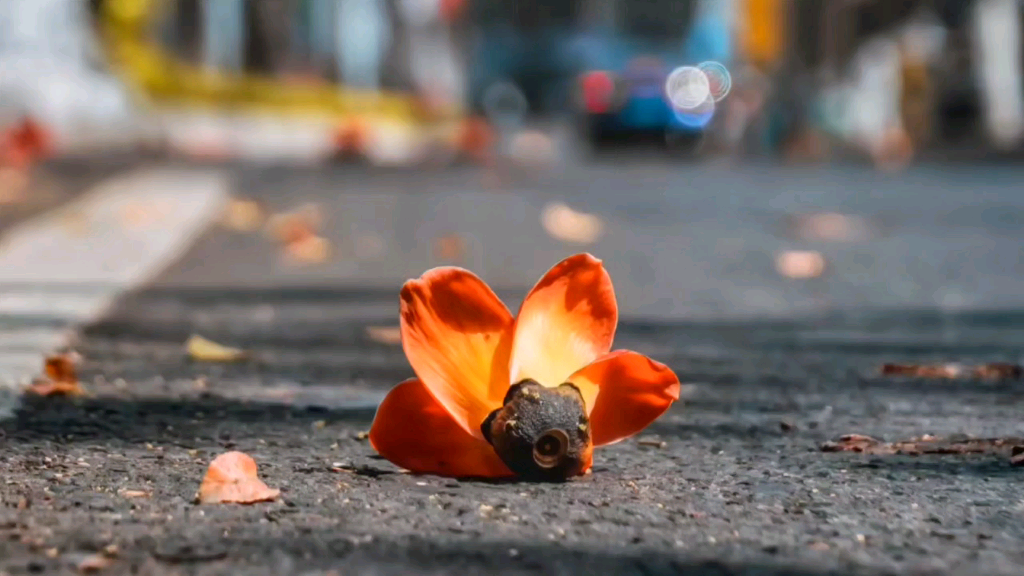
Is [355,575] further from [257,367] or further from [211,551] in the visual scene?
[257,367]

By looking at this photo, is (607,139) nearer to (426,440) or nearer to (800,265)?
(800,265)

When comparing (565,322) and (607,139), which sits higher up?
(565,322)

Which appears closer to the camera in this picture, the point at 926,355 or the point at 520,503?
the point at 520,503

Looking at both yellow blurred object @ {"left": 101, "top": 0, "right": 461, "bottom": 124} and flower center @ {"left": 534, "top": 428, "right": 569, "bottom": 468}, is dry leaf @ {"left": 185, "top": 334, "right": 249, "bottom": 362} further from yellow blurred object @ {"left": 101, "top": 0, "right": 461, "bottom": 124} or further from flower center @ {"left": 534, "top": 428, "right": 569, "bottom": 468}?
yellow blurred object @ {"left": 101, "top": 0, "right": 461, "bottom": 124}

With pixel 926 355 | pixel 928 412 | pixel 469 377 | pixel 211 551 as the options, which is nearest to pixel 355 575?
pixel 211 551

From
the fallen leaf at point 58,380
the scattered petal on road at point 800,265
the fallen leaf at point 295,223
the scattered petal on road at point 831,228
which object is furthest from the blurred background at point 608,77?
the fallen leaf at point 58,380

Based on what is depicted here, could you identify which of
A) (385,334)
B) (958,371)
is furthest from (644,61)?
(958,371)
